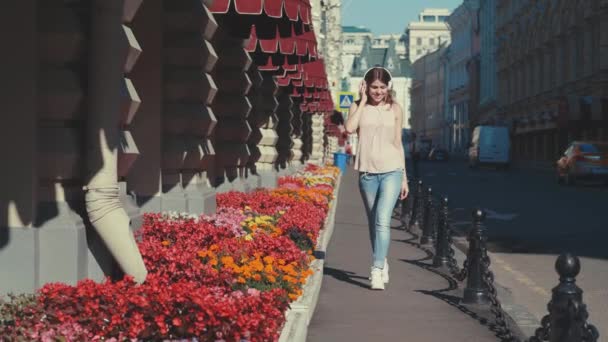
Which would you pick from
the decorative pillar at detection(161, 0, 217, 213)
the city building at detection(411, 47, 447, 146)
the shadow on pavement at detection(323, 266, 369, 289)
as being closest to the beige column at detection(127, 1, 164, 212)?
the decorative pillar at detection(161, 0, 217, 213)

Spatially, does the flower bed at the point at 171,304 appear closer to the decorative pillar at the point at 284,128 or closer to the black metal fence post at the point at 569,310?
the black metal fence post at the point at 569,310

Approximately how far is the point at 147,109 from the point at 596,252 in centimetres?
675

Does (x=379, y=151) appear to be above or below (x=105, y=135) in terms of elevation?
below

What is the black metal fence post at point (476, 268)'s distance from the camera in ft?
32.5

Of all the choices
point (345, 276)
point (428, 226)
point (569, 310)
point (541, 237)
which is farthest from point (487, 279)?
point (541, 237)

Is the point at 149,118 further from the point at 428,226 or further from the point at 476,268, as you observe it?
the point at 428,226

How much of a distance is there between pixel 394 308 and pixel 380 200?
104cm

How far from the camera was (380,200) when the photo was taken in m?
10.2

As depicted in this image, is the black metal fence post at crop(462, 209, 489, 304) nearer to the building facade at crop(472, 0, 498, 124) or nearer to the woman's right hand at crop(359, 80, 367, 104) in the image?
the woman's right hand at crop(359, 80, 367, 104)

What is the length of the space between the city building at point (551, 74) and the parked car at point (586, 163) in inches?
630

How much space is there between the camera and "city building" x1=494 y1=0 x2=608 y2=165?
2330 inches

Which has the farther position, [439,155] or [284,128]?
[439,155]

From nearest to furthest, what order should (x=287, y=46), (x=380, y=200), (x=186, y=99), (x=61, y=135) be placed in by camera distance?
(x=61, y=135) < (x=380, y=200) < (x=186, y=99) < (x=287, y=46)

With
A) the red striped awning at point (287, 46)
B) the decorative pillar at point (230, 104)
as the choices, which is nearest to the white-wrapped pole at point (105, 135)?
the decorative pillar at point (230, 104)
